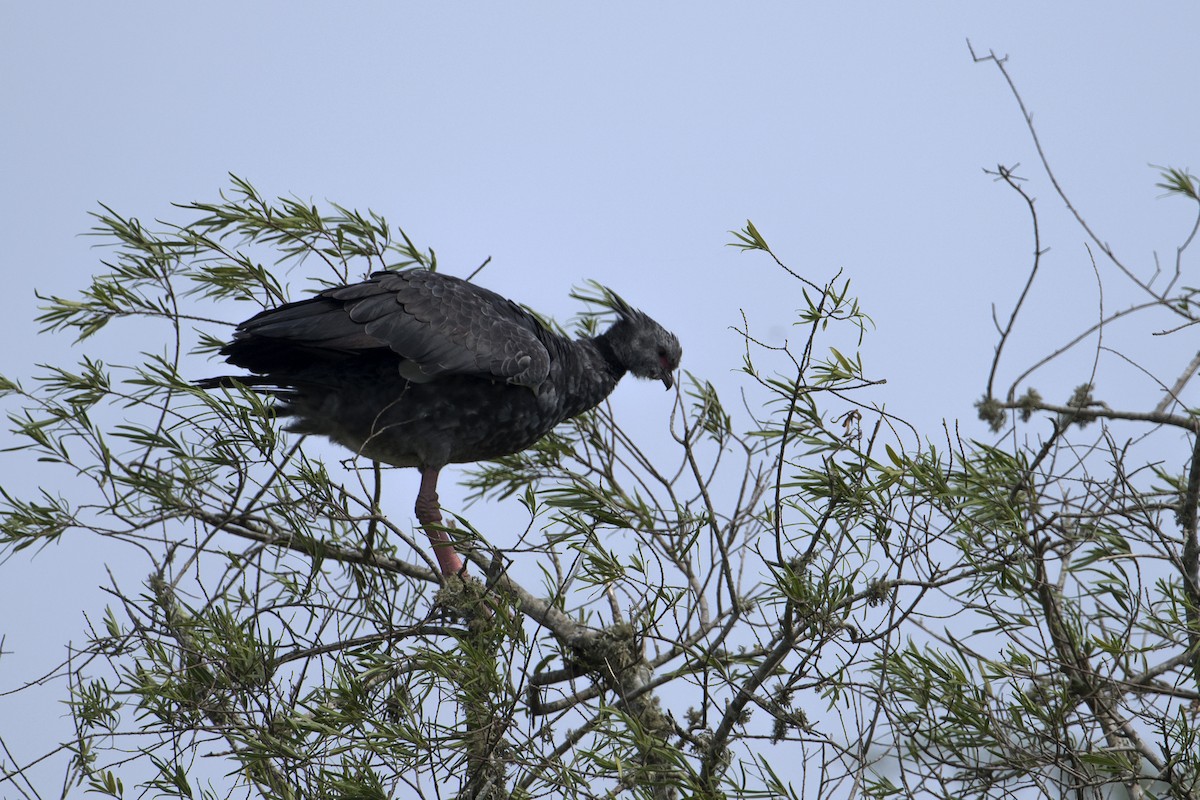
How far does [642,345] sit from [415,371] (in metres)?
1.17

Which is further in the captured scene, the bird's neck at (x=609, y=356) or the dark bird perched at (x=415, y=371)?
the bird's neck at (x=609, y=356)

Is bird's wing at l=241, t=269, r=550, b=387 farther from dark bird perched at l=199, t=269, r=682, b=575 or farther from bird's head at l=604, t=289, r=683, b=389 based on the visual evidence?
bird's head at l=604, t=289, r=683, b=389

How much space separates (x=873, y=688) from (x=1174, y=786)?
0.69m

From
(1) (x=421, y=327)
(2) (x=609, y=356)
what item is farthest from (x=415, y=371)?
(2) (x=609, y=356)

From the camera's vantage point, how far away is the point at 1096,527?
3012mm

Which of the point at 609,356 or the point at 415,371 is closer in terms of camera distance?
the point at 415,371

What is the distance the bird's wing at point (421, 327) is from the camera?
3842mm

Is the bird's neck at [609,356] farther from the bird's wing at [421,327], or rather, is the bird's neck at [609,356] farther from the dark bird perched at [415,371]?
the bird's wing at [421,327]

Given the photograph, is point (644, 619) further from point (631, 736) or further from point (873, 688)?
point (873, 688)

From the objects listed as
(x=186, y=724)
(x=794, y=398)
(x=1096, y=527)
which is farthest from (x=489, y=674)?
(x=1096, y=527)

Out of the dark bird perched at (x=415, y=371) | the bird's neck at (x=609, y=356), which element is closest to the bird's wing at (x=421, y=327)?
the dark bird perched at (x=415, y=371)

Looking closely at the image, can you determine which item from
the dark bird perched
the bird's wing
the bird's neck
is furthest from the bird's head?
the bird's wing

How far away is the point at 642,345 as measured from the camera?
489 cm

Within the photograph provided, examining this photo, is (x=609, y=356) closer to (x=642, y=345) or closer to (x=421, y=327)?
(x=642, y=345)
